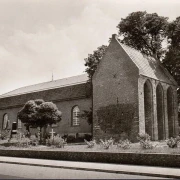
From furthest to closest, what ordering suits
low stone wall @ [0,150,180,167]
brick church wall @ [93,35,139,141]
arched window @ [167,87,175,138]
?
arched window @ [167,87,175,138] < brick church wall @ [93,35,139,141] < low stone wall @ [0,150,180,167]

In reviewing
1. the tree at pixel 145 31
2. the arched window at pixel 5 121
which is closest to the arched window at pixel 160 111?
the tree at pixel 145 31

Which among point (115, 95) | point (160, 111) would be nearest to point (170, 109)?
point (160, 111)

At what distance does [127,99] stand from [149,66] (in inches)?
261

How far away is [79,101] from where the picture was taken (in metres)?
Result: 34.6

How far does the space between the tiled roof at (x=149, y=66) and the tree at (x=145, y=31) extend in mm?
3561

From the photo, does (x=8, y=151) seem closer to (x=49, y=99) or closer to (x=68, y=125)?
(x=68, y=125)

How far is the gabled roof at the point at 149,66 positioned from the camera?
2761cm

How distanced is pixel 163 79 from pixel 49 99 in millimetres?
17308

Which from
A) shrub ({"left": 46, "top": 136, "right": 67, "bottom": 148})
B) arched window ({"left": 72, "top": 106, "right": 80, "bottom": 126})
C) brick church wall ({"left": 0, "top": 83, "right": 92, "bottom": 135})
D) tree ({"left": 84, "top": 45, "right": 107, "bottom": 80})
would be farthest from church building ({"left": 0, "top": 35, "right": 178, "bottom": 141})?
shrub ({"left": 46, "top": 136, "right": 67, "bottom": 148})

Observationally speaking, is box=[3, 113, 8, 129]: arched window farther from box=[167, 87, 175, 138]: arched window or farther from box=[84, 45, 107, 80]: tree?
box=[167, 87, 175, 138]: arched window

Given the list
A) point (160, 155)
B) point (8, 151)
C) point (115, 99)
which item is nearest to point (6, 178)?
point (160, 155)

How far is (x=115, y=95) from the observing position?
27.0 meters

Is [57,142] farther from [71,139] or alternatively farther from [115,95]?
[71,139]

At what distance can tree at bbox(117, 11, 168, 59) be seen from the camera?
113 ft
